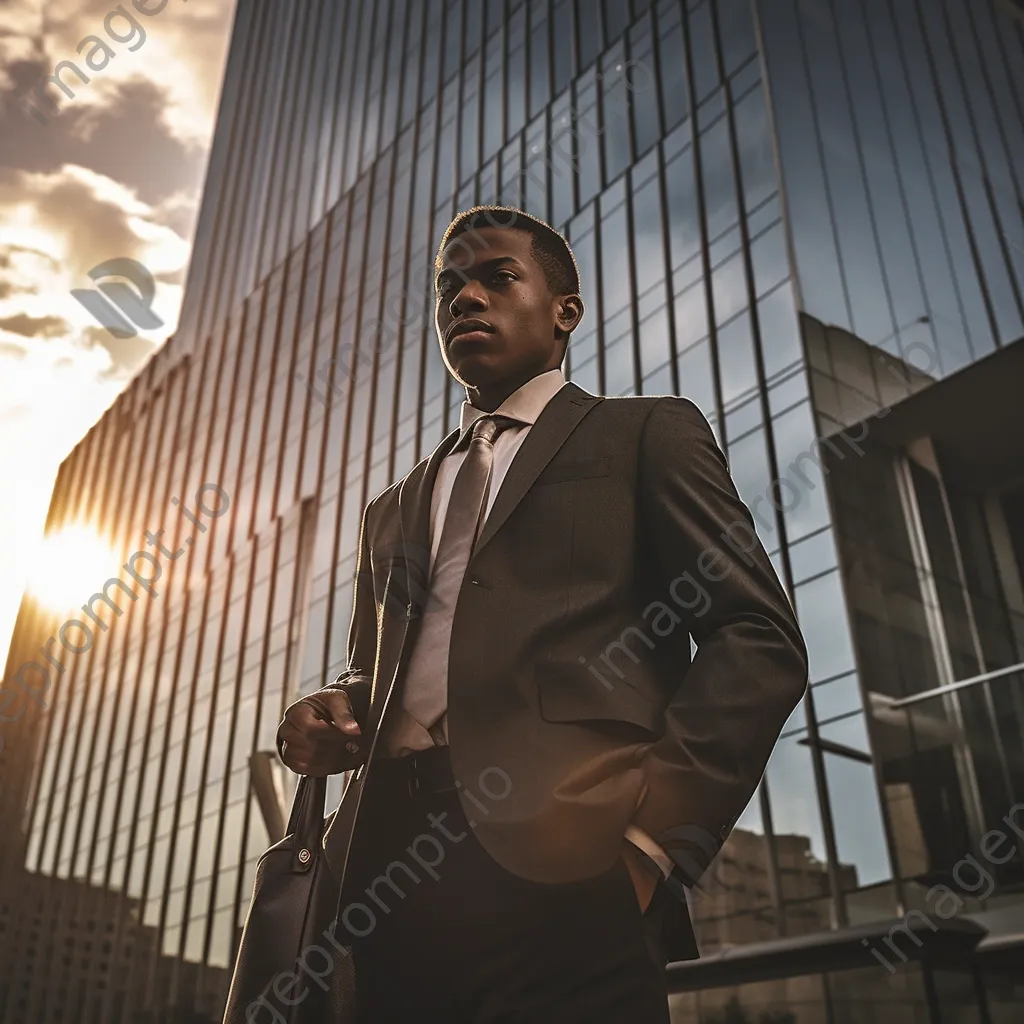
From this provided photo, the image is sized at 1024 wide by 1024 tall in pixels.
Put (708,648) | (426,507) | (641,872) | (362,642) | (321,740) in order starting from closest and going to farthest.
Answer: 1. (641,872)
2. (708,648)
3. (321,740)
4. (426,507)
5. (362,642)

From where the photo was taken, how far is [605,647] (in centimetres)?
180

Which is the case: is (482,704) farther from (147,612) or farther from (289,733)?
(147,612)

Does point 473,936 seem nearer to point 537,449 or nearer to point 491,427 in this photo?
point 537,449

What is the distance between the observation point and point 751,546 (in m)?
1.88

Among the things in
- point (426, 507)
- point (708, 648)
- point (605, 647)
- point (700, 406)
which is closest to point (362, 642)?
point (426, 507)

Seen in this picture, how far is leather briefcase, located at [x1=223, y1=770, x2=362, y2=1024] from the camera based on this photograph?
5.74ft

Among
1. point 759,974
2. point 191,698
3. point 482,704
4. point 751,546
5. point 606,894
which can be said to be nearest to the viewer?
point 606,894

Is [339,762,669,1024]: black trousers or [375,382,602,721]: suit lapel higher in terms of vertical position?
[375,382,602,721]: suit lapel

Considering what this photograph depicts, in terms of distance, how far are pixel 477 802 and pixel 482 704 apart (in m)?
0.16

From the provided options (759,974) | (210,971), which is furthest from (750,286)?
(210,971)

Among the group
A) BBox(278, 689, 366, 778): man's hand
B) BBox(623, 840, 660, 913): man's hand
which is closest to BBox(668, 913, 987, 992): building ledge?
BBox(278, 689, 366, 778): man's hand

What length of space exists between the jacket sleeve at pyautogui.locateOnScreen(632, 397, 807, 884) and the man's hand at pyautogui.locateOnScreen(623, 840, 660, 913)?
0.04 meters

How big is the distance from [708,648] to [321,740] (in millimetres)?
696

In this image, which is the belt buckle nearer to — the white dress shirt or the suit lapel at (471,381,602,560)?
the white dress shirt
